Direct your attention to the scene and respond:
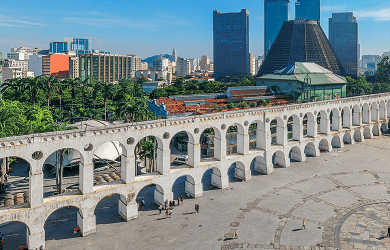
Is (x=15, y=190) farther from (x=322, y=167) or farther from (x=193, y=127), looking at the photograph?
(x=322, y=167)

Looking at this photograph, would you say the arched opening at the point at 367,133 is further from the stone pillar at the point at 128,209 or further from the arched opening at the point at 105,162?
the stone pillar at the point at 128,209

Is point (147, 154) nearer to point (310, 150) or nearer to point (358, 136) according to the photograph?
point (310, 150)

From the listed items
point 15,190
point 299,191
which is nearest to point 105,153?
point 15,190

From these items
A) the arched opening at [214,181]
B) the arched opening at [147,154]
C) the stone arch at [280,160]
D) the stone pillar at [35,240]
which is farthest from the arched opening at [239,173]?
the stone pillar at [35,240]

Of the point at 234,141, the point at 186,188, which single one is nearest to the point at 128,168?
the point at 186,188

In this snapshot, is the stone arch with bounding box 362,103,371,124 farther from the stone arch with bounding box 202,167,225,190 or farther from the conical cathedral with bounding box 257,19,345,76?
the conical cathedral with bounding box 257,19,345,76
